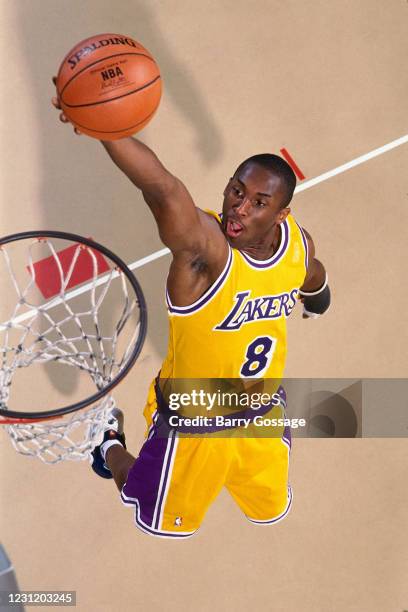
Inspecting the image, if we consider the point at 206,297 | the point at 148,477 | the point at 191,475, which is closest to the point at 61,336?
the point at 148,477

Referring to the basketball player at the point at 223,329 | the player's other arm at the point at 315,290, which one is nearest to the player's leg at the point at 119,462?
the basketball player at the point at 223,329

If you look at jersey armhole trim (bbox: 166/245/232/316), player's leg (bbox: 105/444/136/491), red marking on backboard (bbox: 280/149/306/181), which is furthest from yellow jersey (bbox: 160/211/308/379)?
red marking on backboard (bbox: 280/149/306/181)

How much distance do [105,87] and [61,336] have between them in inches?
100

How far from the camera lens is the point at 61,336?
208 inches

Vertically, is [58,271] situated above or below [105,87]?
above

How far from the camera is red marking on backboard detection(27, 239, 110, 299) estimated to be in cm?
557

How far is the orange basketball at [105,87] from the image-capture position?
301cm

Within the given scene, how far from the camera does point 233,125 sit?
6105 millimetres

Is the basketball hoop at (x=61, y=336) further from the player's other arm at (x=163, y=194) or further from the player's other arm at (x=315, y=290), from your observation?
the player's other arm at (x=163, y=194)

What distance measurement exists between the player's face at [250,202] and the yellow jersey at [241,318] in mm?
90

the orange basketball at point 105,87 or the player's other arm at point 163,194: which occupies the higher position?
the orange basketball at point 105,87

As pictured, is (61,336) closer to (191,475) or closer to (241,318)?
(191,475)

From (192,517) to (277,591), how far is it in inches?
45.5

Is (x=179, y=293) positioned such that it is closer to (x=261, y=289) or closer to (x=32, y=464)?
(x=261, y=289)
